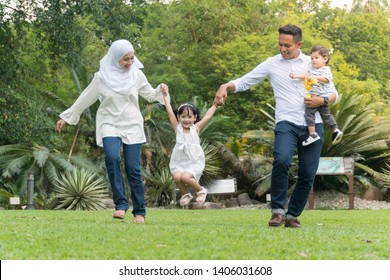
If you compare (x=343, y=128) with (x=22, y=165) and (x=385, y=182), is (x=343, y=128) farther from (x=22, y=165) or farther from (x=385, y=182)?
(x=22, y=165)

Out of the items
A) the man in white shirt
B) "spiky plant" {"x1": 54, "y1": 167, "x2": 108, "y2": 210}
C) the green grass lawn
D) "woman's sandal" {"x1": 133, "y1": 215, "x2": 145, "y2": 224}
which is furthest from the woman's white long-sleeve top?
"spiky plant" {"x1": 54, "y1": 167, "x2": 108, "y2": 210}

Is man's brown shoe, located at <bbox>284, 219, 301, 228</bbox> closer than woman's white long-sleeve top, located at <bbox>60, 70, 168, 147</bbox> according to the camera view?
Yes

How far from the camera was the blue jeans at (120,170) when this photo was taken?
9953 mm

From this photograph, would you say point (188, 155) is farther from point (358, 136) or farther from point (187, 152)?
point (358, 136)

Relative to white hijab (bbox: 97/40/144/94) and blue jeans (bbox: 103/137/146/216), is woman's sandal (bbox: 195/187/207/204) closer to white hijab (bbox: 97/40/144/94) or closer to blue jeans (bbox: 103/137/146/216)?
blue jeans (bbox: 103/137/146/216)

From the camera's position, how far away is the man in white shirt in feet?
30.6

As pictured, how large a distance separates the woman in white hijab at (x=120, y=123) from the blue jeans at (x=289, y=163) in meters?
1.69

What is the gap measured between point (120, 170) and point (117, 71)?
3.92ft

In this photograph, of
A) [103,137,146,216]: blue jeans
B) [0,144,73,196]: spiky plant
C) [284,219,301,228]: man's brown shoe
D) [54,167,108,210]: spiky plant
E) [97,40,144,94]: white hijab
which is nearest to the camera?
[284,219,301,228]: man's brown shoe

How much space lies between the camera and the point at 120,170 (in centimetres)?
1011

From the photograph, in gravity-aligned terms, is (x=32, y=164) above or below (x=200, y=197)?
below

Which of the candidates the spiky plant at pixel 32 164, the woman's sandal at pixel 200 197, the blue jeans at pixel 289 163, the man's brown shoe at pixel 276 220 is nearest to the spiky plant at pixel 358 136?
the spiky plant at pixel 32 164

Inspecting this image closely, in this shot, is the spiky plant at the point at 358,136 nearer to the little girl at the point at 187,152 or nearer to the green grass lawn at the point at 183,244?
the little girl at the point at 187,152

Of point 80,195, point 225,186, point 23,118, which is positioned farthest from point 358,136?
point 23,118
